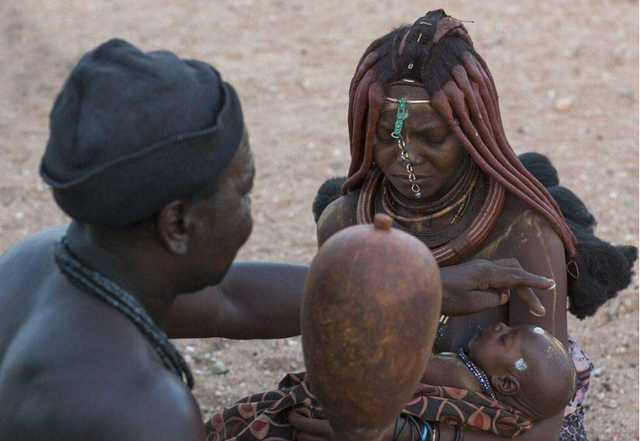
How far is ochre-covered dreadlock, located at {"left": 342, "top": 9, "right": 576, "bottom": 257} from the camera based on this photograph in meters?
3.59

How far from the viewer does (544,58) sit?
9586 mm

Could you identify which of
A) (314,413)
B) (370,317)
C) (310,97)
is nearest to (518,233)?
(314,413)

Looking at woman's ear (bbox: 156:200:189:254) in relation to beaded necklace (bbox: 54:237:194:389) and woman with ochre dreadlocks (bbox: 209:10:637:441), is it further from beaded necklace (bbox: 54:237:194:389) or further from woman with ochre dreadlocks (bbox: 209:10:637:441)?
woman with ochre dreadlocks (bbox: 209:10:637:441)

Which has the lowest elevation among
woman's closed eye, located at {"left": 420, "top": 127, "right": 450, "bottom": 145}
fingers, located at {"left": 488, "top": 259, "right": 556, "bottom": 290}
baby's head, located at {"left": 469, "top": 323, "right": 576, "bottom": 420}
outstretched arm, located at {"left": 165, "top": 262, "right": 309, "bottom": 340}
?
baby's head, located at {"left": 469, "top": 323, "right": 576, "bottom": 420}

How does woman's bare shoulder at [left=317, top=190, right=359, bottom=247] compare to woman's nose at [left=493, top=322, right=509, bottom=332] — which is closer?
woman's nose at [left=493, top=322, right=509, bottom=332]

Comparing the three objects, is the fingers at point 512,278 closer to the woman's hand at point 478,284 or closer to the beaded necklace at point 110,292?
the woman's hand at point 478,284

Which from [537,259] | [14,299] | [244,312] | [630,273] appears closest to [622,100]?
[630,273]

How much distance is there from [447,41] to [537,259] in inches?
34.1

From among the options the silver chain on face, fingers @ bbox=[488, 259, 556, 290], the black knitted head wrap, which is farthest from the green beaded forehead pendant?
the black knitted head wrap

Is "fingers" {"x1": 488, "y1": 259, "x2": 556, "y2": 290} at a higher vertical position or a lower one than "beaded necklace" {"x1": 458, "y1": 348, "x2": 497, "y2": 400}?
higher

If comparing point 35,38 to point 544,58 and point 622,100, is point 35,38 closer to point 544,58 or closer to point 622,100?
point 544,58

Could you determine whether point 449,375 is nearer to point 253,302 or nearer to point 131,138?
point 253,302

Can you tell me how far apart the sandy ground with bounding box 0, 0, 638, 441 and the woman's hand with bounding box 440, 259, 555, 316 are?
1978mm

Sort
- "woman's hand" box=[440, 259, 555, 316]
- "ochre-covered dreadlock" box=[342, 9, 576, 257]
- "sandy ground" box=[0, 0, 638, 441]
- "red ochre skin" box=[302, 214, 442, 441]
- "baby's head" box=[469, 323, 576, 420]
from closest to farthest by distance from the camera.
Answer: "red ochre skin" box=[302, 214, 442, 441]
"woman's hand" box=[440, 259, 555, 316]
"baby's head" box=[469, 323, 576, 420]
"ochre-covered dreadlock" box=[342, 9, 576, 257]
"sandy ground" box=[0, 0, 638, 441]
